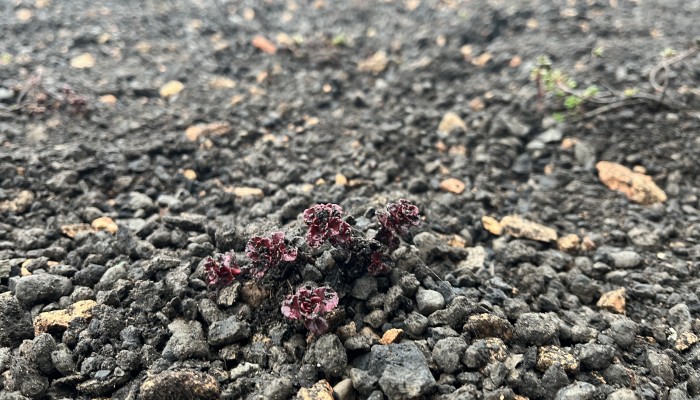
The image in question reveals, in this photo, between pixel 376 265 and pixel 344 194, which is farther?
pixel 344 194

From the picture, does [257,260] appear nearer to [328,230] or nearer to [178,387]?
[328,230]

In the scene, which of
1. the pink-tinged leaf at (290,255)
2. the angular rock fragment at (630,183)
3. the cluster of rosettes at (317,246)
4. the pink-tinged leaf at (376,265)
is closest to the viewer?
the cluster of rosettes at (317,246)

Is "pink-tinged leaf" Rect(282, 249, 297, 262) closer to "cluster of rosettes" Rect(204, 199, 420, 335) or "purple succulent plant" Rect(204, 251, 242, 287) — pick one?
"cluster of rosettes" Rect(204, 199, 420, 335)

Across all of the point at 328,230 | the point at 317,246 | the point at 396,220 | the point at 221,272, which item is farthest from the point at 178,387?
the point at 396,220

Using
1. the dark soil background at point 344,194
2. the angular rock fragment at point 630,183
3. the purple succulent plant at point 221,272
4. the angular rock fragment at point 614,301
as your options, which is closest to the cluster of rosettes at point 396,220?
the dark soil background at point 344,194

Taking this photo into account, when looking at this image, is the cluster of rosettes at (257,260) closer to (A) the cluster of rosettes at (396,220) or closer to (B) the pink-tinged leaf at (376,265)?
(B) the pink-tinged leaf at (376,265)
